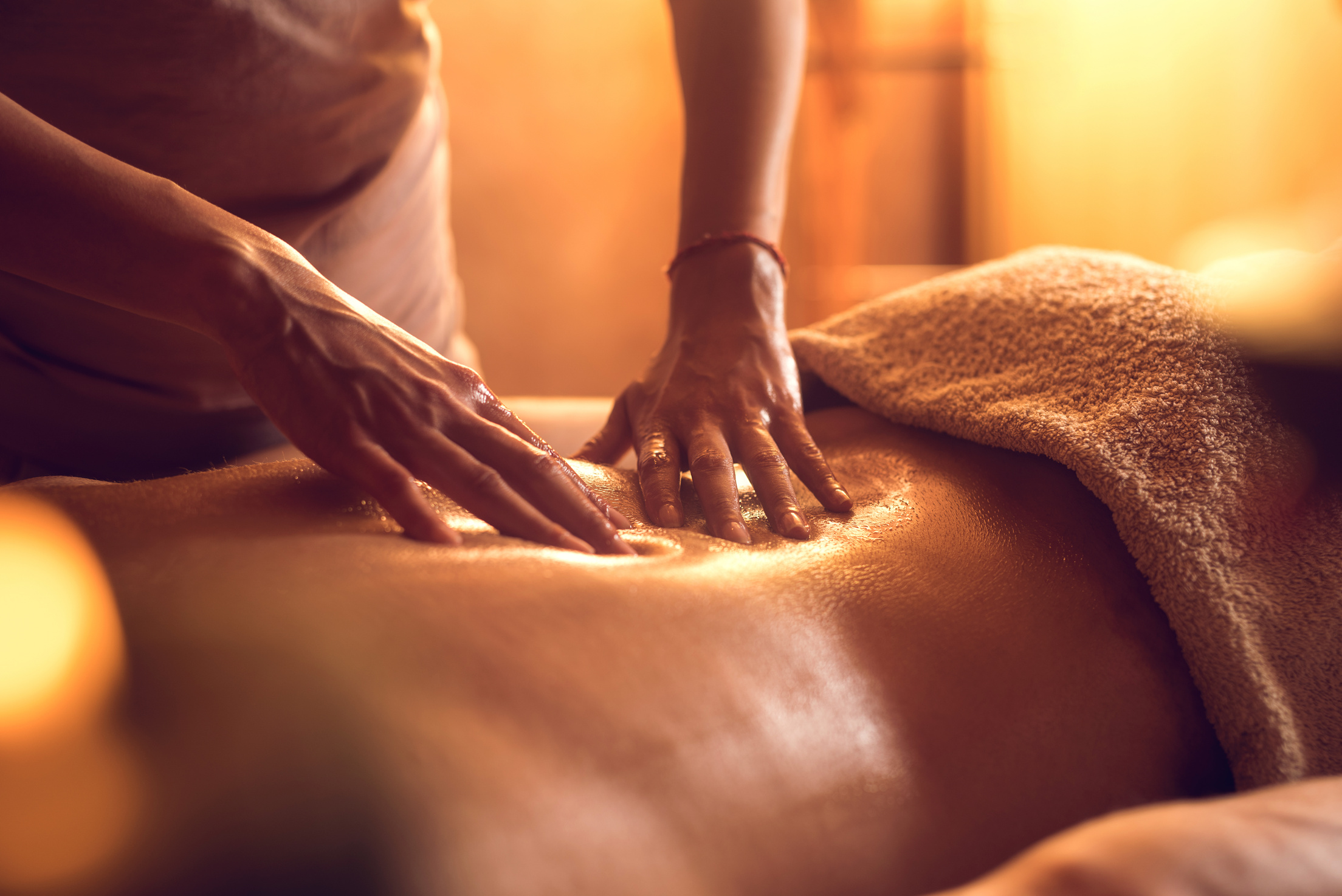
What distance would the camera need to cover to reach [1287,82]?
177cm

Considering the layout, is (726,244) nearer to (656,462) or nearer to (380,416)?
(656,462)

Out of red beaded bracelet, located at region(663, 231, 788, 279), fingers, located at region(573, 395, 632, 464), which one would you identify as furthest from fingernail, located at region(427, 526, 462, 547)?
red beaded bracelet, located at region(663, 231, 788, 279)

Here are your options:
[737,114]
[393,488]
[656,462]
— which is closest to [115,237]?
[393,488]

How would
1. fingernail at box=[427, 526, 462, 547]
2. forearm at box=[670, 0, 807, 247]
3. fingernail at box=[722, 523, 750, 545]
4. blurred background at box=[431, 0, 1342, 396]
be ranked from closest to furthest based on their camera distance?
fingernail at box=[427, 526, 462, 547]
fingernail at box=[722, 523, 750, 545]
forearm at box=[670, 0, 807, 247]
blurred background at box=[431, 0, 1342, 396]

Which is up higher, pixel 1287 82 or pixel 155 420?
pixel 1287 82

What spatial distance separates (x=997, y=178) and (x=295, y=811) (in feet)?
9.06

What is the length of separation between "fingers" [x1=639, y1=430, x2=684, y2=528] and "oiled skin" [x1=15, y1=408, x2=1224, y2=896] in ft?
0.09

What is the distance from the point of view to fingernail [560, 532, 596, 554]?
521mm

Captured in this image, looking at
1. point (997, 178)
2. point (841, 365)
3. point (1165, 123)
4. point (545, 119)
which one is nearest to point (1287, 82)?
point (1165, 123)

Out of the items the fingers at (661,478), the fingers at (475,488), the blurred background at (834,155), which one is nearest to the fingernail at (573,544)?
the fingers at (475,488)

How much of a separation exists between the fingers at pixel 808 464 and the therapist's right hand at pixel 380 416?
18 centimetres

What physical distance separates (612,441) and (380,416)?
12.2 inches

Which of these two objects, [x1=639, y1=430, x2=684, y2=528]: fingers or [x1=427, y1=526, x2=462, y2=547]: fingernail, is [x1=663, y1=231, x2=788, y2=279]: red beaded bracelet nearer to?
[x1=639, y1=430, x2=684, y2=528]: fingers

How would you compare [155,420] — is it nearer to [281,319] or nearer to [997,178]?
[281,319]
